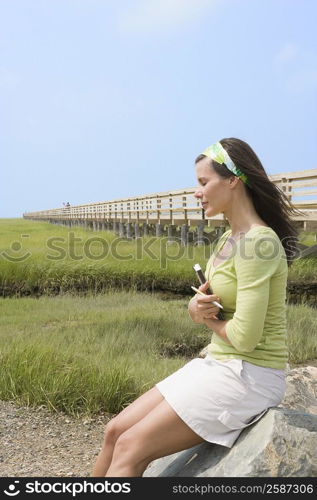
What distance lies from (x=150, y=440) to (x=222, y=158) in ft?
3.87

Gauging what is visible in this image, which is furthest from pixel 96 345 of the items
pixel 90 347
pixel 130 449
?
pixel 130 449

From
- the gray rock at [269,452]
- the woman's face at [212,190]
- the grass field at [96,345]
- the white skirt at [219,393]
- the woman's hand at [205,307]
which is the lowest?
the grass field at [96,345]

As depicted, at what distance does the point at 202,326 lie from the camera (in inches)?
362

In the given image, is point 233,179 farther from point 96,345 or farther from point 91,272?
point 91,272

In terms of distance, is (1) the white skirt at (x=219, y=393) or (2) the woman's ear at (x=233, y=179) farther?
(2) the woman's ear at (x=233, y=179)

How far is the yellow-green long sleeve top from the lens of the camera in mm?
2271

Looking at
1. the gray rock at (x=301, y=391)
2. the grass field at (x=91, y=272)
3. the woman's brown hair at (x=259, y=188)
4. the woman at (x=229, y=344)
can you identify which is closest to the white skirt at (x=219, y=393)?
the woman at (x=229, y=344)

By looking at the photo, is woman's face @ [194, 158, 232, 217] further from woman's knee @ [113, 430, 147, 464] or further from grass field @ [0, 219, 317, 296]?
grass field @ [0, 219, 317, 296]

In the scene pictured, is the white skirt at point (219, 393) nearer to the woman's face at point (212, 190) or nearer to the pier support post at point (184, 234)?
the woman's face at point (212, 190)

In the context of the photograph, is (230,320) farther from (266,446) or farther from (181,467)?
(181,467)

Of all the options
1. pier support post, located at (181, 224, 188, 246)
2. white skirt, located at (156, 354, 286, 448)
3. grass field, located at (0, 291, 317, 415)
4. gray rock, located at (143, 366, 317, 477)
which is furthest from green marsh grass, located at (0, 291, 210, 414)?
pier support post, located at (181, 224, 188, 246)

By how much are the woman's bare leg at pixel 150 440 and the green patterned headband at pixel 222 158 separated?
97 centimetres

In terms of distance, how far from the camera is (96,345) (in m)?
7.15

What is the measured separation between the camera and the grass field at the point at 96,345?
507cm
